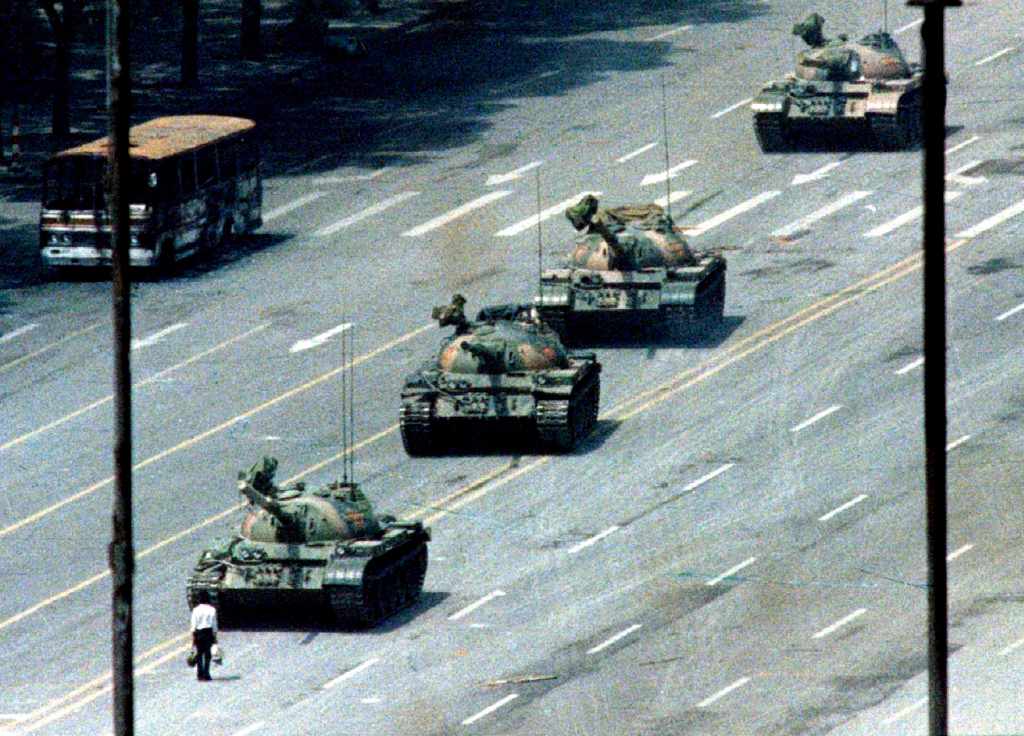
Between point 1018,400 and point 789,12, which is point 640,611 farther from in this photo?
point 789,12

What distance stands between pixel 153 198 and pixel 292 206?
918 centimetres

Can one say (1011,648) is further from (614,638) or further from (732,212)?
(732,212)

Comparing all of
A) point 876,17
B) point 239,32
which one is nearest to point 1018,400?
point 876,17

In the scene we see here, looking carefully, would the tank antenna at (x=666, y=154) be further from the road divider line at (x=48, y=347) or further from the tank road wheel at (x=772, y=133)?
the road divider line at (x=48, y=347)

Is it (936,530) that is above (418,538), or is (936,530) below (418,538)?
above

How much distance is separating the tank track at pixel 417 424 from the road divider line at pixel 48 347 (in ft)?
40.4

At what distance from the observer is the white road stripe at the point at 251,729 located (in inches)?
1686

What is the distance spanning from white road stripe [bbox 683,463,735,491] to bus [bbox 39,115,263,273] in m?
20.1

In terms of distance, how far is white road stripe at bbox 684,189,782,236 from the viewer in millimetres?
76312

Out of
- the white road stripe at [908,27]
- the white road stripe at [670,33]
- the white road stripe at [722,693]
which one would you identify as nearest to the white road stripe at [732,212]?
the white road stripe at [908,27]

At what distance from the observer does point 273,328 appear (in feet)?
229

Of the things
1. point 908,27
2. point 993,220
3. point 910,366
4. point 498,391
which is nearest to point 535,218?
point 993,220

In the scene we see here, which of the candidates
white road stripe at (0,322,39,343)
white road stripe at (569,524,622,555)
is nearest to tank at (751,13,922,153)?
white road stripe at (0,322,39,343)

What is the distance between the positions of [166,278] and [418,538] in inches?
1057
